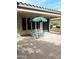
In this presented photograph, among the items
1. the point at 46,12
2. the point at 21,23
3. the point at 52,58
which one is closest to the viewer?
the point at 52,58

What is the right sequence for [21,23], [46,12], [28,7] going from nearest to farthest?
[28,7] < [46,12] < [21,23]

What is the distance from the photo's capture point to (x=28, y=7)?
9898 mm

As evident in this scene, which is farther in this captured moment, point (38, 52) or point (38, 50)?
point (38, 50)
